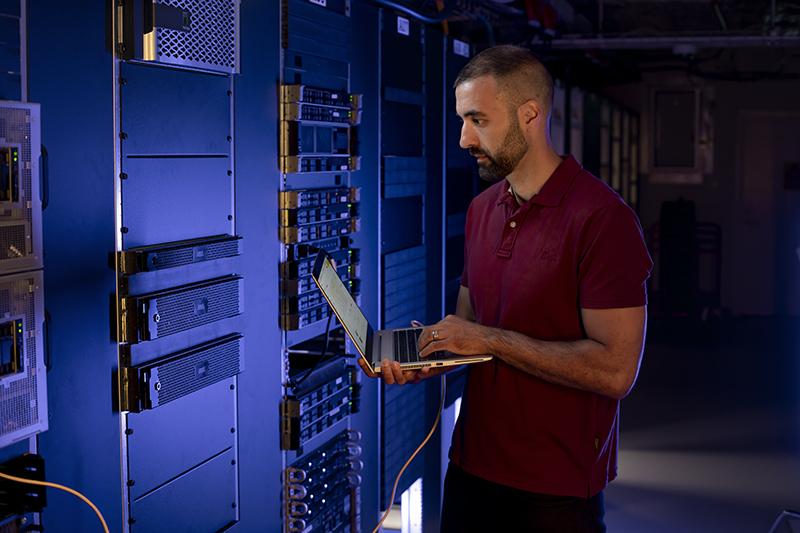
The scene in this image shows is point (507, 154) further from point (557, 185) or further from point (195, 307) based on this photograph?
point (195, 307)

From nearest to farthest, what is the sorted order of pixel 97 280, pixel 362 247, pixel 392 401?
pixel 97 280
pixel 362 247
pixel 392 401

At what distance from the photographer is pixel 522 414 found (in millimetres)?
2186

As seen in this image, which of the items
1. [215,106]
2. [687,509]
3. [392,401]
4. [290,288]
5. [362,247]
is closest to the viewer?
[215,106]

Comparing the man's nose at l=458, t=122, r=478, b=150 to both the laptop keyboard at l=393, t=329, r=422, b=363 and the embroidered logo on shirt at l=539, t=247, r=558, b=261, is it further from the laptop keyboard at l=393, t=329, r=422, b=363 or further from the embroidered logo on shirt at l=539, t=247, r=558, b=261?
the laptop keyboard at l=393, t=329, r=422, b=363

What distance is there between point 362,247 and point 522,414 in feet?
4.07

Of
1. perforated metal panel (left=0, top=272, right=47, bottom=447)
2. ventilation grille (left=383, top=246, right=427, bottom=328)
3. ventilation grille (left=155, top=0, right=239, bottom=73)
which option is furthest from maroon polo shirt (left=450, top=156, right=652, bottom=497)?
ventilation grille (left=383, top=246, right=427, bottom=328)

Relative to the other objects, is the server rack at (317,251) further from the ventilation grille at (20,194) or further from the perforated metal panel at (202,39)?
the ventilation grille at (20,194)

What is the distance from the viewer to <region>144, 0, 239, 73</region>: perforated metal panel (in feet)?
6.88

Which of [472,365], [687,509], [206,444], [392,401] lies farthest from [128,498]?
[687,509]

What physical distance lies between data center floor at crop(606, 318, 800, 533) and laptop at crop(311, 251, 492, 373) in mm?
2870

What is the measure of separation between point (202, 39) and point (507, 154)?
2.34 ft

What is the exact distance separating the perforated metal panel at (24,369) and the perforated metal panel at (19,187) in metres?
0.04

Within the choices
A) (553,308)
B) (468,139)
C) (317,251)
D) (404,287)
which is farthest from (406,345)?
(404,287)

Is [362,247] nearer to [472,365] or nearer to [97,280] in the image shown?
[472,365]
